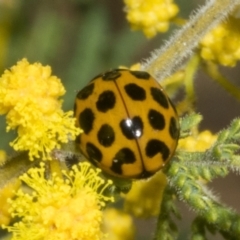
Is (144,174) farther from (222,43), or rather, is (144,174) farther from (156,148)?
(222,43)

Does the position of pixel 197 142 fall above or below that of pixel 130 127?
below

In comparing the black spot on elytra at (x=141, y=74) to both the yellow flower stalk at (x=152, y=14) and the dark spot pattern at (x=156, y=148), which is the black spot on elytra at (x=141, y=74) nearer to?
the dark spot pattern at (x=156, y=148)

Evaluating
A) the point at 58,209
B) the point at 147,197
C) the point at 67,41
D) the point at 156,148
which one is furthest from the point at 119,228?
the point at 67,41

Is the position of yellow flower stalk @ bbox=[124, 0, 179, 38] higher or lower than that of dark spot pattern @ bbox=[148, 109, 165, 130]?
higher

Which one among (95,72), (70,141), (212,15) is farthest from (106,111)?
(95,72)

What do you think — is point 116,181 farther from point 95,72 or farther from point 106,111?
point 95,72

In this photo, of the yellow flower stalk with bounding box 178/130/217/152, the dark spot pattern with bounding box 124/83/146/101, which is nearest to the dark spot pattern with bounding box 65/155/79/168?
the dark spot pattern with bounding box 124/83/146/101

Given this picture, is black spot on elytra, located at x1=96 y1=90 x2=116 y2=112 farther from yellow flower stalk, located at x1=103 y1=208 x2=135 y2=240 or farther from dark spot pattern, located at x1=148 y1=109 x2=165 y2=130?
yellow flower stalk, located at x1=103 y1=208 x2=135 y2=240
